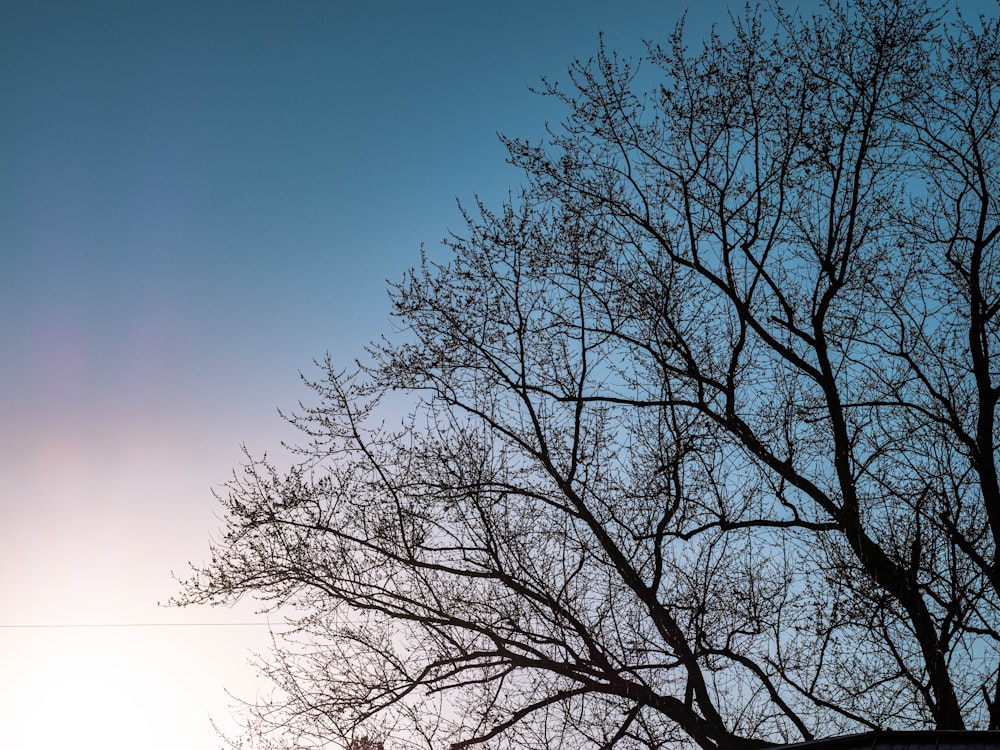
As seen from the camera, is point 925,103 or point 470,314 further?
point 470,314

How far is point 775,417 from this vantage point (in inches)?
390

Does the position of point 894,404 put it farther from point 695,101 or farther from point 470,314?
point 470,314

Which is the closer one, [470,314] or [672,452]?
[672,452]

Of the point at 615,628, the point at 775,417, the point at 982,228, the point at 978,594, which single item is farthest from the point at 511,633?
the point at 982,228

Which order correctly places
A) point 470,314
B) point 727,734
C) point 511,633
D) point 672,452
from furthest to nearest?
point 470,314 < point 672,452 < point 511,633 < point 727,734

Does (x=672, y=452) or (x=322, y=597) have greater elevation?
(x=672, y=452)

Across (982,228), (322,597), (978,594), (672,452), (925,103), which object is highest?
(925,103)

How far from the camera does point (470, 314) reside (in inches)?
429

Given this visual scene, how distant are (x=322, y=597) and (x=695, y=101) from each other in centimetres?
726

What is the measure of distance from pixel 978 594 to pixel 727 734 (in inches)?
115

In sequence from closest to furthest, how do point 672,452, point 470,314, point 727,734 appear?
point 727,734 < point 672,452 < point 470,314

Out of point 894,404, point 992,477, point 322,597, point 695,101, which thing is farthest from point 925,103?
point 322,597

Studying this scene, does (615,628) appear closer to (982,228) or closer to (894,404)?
(894,404)

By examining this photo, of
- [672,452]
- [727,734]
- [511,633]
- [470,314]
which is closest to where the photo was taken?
[727,734]
